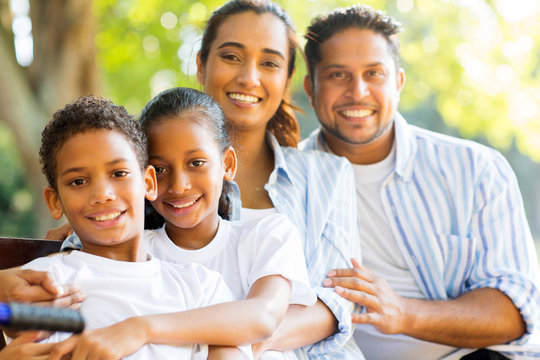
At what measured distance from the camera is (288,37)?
9.83 ft

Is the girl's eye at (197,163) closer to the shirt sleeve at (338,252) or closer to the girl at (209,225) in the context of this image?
the girl at (209,225)

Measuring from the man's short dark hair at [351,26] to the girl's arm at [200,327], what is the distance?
1.59 metres

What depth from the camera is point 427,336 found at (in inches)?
110

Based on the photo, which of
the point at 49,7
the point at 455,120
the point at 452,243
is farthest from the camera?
the point at 455,120

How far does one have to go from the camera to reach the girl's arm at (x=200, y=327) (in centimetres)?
171

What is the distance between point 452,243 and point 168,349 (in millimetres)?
1629

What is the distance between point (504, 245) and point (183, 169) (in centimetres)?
157

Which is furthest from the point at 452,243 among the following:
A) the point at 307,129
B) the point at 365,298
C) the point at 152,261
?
the point at 307,129

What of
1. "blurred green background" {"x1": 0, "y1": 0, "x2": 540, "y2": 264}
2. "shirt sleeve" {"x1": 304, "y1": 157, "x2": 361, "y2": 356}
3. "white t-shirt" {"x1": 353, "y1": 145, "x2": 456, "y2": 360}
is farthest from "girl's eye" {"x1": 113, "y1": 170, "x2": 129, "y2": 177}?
"blurred green background" {"x1": 0, "y1": 0, "x2": 540, "y2": 264}

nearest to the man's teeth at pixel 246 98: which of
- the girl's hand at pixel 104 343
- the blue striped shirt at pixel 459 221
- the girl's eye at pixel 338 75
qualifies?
the girl's eye at pixel 338 75

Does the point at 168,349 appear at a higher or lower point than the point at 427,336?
higher

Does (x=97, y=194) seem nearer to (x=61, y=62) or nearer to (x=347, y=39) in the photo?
(x=347, y=39)

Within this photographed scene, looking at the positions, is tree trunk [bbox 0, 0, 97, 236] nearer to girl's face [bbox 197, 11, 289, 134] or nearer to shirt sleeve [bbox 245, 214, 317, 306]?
girl's face [bbox 197, 11, 289, 134]

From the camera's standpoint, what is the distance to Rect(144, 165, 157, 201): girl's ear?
2.12m
